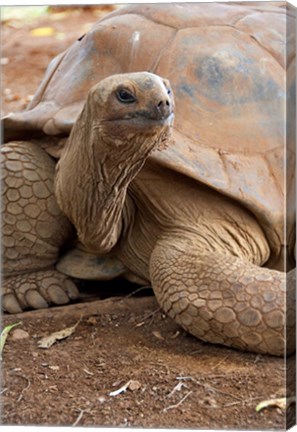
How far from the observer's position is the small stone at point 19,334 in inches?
120

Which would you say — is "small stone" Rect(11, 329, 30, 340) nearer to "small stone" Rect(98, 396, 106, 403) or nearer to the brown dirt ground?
the brown dirt ground

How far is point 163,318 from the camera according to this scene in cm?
314

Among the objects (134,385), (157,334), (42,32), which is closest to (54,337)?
(157,334)

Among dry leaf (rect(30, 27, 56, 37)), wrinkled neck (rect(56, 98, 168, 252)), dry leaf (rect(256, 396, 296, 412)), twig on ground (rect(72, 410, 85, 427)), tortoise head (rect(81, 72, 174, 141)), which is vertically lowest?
dry leaf (rect(30, 27, 56, 37))

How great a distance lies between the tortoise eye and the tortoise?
0.78 feet

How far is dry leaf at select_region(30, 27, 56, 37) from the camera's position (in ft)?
20.3

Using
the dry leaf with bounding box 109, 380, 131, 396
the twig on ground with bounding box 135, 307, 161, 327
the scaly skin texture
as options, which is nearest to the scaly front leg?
the scaly skin texture

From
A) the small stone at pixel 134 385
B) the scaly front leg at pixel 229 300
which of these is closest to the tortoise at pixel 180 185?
the scaly front leg at pixel 229 300

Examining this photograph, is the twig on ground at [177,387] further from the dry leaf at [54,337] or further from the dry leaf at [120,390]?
the dry leaf at [54,337]

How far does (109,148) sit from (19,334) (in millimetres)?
790

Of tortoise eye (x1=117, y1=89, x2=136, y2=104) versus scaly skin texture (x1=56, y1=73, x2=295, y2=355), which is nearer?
tortoise eye (x1=117, y1=89, x2=136, y2=104)

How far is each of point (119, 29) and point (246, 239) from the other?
0.82m

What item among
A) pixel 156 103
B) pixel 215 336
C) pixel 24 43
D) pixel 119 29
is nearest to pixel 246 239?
pixel 215 336

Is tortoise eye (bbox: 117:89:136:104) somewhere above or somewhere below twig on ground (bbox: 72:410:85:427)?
above
